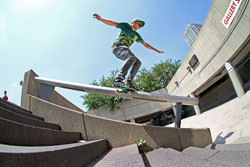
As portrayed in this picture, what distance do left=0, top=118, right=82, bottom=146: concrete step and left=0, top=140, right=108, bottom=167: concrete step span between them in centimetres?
26

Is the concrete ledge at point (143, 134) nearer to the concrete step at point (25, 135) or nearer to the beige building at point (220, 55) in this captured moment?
the concrete step at point (25, 135)

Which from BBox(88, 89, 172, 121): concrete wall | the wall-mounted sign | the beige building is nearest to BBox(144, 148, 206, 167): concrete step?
the beige building

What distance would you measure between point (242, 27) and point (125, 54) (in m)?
7.68

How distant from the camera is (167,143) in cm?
244

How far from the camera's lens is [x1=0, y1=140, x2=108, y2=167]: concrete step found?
68 cm

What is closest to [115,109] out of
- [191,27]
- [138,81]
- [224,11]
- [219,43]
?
[138,81]

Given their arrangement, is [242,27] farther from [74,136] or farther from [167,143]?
[74,136]

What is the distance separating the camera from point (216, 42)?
8.25 metres

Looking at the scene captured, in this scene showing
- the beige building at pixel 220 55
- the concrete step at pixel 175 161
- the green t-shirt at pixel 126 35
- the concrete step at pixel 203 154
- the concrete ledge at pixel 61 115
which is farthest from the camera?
the beige building at pixel 220 55

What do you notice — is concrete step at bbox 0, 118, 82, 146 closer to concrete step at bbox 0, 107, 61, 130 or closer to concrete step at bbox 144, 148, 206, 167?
concrete step at bbox 0, 107, 61, 130

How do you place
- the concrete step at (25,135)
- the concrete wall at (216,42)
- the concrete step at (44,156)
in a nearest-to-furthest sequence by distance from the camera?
the concrete step at (44,156) < the concrete step at (25,135) < the concrete wall at (216,42)

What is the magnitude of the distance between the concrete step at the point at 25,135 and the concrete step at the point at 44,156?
26cm

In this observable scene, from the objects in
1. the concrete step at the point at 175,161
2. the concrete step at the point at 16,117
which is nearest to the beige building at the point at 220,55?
the concrete step at the point at 175,161

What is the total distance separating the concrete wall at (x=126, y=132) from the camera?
2.43 metres
